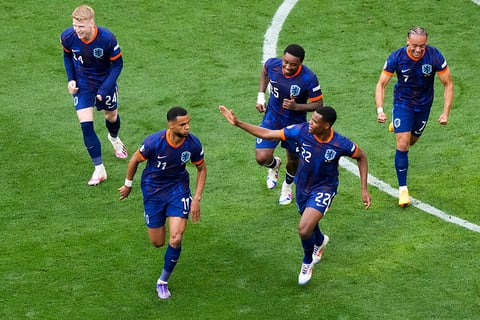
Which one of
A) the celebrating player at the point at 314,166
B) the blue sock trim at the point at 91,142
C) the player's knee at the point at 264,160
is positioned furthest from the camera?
the blue sock trim at the point at 91,142

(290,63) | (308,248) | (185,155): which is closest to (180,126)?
(185,155)

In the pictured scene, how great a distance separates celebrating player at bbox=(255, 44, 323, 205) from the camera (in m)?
13.2

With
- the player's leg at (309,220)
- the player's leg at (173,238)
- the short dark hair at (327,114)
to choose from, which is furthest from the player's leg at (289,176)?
the player's leg at (173,238)

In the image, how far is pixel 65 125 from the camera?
16.3 metres

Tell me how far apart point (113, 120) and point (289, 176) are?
9.11ft

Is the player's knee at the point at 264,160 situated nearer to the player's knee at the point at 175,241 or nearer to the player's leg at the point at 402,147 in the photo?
the player's leg at the point at 402,147

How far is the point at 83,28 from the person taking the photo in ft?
45.9

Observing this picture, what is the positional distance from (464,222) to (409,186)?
124cm

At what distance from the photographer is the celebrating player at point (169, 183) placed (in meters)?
11.6

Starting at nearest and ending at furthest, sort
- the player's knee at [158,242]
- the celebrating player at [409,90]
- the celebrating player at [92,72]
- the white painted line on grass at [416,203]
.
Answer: the player's knee at [158,242]
the white painted line on grass at [416,203]
the celebrating player at [409,90]
the celebrating player at [92,72]

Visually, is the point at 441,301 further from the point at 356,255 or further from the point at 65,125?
the point at 65,125

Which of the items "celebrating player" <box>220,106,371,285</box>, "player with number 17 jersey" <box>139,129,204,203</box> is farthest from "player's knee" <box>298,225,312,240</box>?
"player with number 17 jersey" <box>139,129,204,203</box>

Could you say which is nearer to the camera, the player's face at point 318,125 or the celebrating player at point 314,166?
the player's face at point 318,125

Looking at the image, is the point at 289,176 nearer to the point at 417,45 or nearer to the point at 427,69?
the point at 427,69
